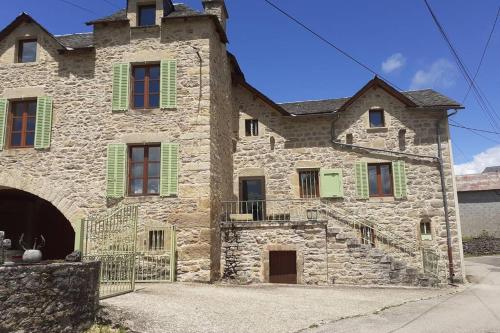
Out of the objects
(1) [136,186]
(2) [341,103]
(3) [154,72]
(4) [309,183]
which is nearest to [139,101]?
(3) [154,72]

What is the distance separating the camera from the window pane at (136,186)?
41.1 feet

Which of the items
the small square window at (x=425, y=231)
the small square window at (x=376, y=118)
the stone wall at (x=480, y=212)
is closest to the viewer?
the small square window at (x=425, y=231)

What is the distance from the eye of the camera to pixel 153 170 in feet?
41.3

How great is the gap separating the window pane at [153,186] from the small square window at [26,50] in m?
5.84

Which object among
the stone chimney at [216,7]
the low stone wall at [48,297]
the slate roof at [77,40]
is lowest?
the low stone wall at [48,297]

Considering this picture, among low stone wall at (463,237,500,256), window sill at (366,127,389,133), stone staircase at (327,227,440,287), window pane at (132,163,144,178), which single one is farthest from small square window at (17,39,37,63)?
low stone wall at (463,237,500,256)

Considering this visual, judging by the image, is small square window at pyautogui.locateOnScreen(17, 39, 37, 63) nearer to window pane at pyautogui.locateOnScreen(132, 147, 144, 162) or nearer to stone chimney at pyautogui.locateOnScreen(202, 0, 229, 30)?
window pane at pyautogui.locateOnScreen(132, 147, 144, 162)

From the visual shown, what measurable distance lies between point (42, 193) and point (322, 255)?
8632 mm

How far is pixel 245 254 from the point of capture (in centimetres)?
1298

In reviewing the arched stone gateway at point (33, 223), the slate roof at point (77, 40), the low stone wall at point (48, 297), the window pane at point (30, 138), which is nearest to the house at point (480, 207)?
the arched stone gateway at point (33, 223)

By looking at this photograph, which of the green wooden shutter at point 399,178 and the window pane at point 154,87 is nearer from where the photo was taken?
the window pane at point 154,87

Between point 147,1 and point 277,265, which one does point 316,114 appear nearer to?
point 277,265

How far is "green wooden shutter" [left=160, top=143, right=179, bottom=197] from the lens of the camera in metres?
12.2

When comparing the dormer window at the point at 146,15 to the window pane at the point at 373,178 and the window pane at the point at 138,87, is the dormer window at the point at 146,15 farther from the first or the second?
the window pane at the point at 373,178
